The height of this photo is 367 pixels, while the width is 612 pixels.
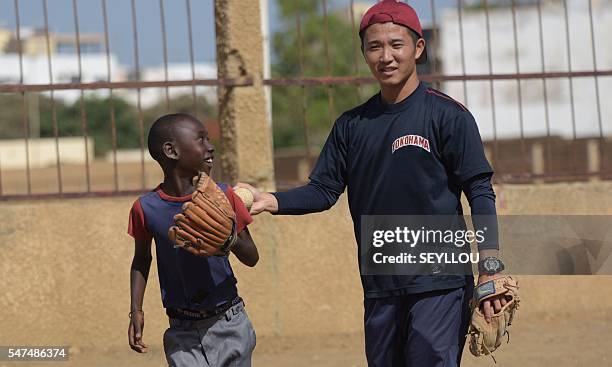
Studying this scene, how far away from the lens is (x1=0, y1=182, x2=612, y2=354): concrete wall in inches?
290

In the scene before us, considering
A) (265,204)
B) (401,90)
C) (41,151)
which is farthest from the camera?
(41,151)

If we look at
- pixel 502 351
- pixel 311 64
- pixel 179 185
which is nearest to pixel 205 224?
pixel 179 185

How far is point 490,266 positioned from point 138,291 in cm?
149

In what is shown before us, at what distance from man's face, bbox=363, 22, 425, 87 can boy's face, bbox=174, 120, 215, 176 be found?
0.77 m

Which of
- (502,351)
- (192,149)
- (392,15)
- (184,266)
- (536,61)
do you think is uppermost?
(536,61)

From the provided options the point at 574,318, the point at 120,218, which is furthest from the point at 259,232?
the point at 574,318

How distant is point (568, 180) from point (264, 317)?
256 cm

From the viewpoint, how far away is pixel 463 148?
12.5 ft

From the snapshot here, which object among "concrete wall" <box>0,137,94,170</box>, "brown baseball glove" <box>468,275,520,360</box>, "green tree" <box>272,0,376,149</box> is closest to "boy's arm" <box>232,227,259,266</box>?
"brown baseball glove" <box>468,275,520,360</box>

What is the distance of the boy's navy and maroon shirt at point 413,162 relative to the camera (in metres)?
3.83

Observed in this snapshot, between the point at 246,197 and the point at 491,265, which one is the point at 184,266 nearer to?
the point at 246,197

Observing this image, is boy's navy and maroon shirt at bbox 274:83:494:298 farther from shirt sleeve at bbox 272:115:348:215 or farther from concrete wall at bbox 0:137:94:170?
concrete wall at bbox 0:137:94:170

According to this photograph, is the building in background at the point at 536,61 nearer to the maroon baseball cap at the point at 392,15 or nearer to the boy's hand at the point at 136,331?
the maroon baseball cap at the point at 392,15

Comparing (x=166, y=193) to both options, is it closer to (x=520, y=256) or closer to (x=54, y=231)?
(x=54, y=231)
